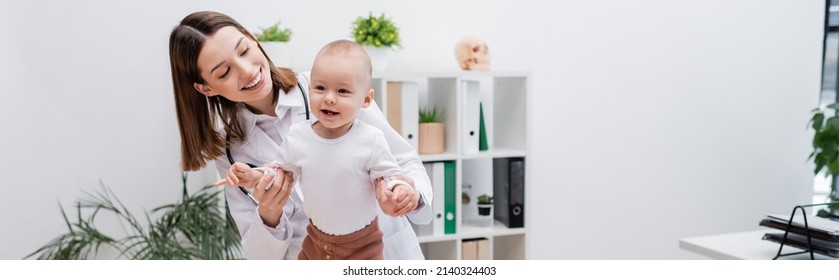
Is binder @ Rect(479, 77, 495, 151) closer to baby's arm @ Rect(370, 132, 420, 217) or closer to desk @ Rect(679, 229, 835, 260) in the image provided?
desk @ Rect(679, 229, 835, 260)

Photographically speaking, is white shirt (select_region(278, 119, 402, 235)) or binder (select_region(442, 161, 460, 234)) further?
binder (select_region(442, 161, 460, 234))

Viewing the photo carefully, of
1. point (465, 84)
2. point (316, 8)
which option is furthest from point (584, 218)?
point (316, 8)

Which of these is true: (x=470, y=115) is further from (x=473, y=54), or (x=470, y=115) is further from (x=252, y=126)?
(x=252, y=126)

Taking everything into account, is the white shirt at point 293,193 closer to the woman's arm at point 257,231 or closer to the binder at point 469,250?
the woman's arm at point 257,231

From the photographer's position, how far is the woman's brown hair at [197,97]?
972 millimetres

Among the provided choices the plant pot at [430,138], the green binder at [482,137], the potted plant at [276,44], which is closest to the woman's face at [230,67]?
the potted plant at [276,44]

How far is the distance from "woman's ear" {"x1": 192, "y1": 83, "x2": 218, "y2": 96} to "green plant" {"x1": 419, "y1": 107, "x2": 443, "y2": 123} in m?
1.30

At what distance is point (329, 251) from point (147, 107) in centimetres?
145

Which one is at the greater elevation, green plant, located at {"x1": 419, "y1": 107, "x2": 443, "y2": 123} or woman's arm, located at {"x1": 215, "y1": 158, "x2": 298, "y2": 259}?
green plant, located at {"x1": 419, "y1": 107, "x2": 443, "y2": 123}

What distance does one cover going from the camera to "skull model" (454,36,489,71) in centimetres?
226

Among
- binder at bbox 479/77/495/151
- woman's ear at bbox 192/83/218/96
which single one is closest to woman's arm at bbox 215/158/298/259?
woman's ear at bbox 192/83/218/96

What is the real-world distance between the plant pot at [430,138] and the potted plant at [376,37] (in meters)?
0.21

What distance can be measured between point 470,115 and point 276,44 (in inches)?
22.5

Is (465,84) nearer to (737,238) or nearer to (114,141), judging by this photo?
(737,238)
